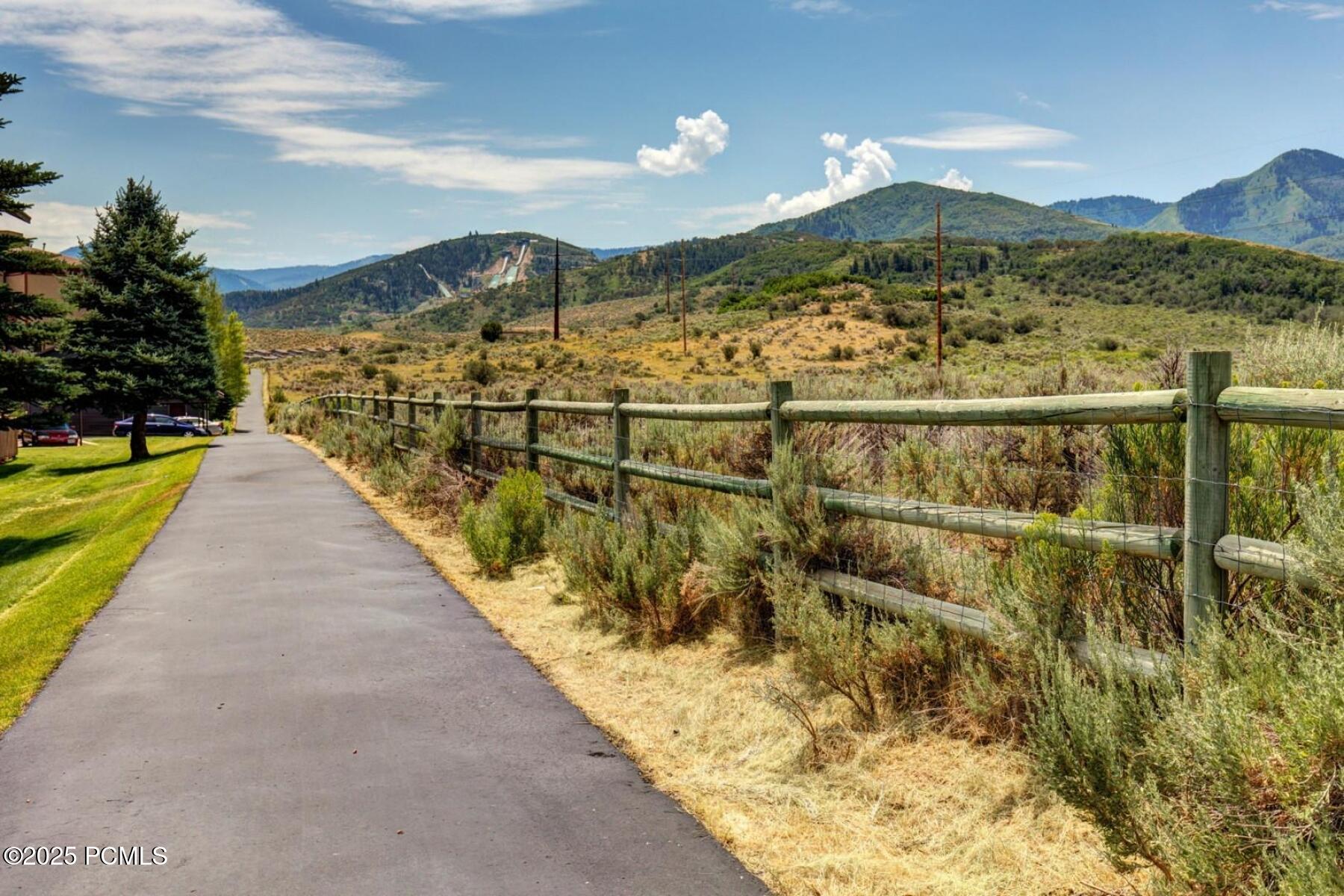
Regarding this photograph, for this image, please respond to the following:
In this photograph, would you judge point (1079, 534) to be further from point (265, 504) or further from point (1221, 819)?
point (265, 504)

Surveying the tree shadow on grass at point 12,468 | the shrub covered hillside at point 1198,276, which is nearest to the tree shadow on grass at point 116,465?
the tree shadow on grass at point 12,468

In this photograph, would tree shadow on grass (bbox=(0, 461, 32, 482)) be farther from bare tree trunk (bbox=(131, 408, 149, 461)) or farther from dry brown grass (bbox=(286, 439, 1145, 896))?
dry brown grass (bbox=(286, 439, 1145, 896))

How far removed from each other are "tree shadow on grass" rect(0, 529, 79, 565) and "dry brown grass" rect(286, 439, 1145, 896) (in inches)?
562

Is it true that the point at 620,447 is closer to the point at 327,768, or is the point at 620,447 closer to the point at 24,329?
the point at 327,768

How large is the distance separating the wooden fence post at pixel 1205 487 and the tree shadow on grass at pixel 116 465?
1358 inches

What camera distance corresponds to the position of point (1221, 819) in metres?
2.89

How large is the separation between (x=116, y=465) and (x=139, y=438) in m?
2.22

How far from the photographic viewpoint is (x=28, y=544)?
1806 cm

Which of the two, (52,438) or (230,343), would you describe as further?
(230,343)

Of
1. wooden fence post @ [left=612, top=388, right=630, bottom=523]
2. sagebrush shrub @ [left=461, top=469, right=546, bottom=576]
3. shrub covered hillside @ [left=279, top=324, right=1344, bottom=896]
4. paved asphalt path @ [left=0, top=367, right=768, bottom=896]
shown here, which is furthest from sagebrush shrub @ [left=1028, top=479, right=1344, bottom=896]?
sagebrush shrub @ [left=461, top=469, right=546, bottom=576]

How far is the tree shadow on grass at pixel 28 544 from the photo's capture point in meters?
16.7

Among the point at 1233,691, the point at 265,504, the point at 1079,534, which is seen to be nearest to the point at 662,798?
the point at 1079,534

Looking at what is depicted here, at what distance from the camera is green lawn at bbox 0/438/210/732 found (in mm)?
7691

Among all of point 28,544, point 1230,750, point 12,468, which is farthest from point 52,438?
point 1230,750
